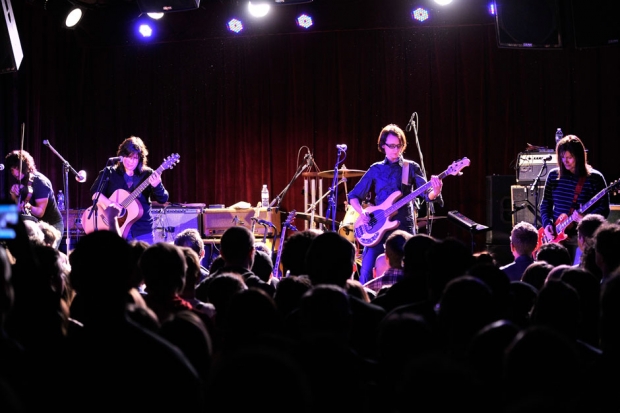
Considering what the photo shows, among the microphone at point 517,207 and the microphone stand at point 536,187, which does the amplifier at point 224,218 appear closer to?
the microphone at point 517,207

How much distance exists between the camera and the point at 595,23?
718 centimetres

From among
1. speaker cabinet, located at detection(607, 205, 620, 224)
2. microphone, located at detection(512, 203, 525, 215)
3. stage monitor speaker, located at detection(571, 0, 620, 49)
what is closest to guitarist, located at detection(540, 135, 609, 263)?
stage monitor speaker, located at detection(571, 0, 620, 49)

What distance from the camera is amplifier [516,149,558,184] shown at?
31.8 feet

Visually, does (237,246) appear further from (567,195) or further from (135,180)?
(567,195)

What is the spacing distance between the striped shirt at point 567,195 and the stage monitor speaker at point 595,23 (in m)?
1.40

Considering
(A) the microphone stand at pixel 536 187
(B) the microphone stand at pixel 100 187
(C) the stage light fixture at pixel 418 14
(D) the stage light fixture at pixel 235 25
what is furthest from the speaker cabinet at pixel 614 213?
(D) the stage light fixture at pixel 235 25

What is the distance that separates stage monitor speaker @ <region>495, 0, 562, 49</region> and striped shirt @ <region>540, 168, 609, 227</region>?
1496 mm

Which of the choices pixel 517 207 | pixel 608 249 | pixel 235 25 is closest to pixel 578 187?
pixel 517 207

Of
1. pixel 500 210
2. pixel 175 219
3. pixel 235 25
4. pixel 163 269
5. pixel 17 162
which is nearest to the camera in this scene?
pixel 163 269

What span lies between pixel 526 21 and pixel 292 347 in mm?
6519

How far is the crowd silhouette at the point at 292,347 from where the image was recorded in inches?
55.7

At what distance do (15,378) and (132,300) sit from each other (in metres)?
1.04

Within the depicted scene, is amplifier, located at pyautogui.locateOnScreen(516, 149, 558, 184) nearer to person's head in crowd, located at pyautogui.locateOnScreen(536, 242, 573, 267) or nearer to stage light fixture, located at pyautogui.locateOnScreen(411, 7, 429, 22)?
stage light fixture, located at pyautogui.locateOnScreen(411, 7, 429, 22)

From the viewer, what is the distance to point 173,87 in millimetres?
12781
